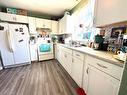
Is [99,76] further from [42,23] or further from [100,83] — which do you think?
[42,23]

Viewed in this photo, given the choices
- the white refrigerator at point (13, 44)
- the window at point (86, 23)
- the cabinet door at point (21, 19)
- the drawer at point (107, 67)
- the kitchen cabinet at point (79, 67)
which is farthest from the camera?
the cabinet door at point (21, 19)

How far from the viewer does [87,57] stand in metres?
1.26

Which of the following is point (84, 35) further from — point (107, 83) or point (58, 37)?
point (58, 37)

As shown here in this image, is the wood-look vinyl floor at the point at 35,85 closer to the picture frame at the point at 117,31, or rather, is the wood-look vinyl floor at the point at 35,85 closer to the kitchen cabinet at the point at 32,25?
the picture frame at the point at 117,31

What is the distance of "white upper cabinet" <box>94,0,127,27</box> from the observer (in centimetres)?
97

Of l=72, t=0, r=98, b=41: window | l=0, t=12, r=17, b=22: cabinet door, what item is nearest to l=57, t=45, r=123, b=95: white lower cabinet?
l=72, t=0, r=98, b=41: window

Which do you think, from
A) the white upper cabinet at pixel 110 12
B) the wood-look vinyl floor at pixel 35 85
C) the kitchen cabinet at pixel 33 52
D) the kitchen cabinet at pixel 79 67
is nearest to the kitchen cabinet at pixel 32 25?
the kitchen cabinet at pixel 33 52

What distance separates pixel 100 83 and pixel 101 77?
0.31ft

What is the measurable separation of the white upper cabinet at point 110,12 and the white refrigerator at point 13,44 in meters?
2.56

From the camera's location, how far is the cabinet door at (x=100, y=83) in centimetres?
81

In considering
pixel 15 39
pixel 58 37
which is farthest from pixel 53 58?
pixel 15 39

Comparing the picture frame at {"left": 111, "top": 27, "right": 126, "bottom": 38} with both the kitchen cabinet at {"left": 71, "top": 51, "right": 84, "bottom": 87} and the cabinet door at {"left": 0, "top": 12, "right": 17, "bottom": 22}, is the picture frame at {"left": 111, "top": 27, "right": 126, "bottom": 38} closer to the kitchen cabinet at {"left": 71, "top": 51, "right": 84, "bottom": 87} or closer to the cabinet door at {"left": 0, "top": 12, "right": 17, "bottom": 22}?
the kitchen cabinet at {"left": 71, "top": 51, "right": 84, "bottom": 87}

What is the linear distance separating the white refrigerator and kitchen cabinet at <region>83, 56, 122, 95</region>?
2526 millimetres

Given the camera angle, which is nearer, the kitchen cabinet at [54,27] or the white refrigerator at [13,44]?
the white refrigerator at [13,44]
